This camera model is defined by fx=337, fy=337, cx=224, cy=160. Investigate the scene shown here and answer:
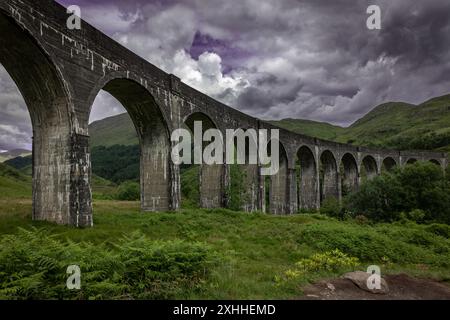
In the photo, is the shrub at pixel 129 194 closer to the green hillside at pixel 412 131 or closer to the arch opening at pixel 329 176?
the arch opening at pixel 329 176

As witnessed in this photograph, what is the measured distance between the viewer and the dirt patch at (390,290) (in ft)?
23.2

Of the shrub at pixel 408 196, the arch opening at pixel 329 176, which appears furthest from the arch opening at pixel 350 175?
the shrub at pixel 408 196

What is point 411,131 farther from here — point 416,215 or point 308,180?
point 416,215

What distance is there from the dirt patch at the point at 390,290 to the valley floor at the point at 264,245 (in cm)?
33

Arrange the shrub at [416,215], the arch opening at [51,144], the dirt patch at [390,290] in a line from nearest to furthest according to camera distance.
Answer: the dirt patch at [390,290]
the arch opening at [51,144]
the shrub at [416,215]

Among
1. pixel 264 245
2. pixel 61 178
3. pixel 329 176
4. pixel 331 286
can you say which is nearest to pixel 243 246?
pixel 264 245

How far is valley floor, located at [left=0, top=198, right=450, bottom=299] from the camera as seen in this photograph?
776 cm

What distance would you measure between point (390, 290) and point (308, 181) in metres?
37.0

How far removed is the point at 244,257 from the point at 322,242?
4.99 m

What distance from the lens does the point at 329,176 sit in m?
48.5

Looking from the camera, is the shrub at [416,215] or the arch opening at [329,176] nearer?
the shrub at [416,215]

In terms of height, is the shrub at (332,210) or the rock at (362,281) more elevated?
the rock at (362,281)
